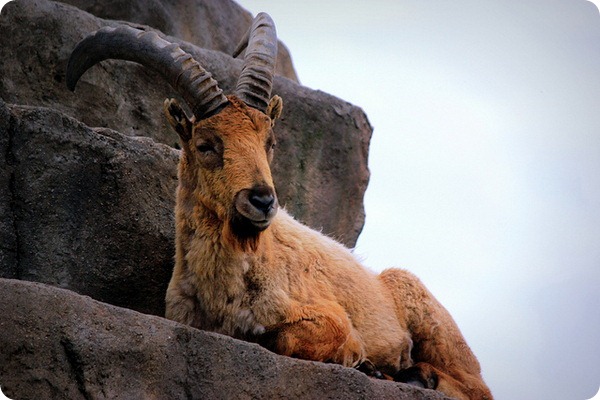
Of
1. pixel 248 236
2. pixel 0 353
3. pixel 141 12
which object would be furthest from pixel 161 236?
pixel 141 12

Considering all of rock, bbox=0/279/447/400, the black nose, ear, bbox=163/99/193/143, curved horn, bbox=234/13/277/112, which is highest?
curved horn, bbox=234/13/277/112

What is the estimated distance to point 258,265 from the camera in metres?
8.71

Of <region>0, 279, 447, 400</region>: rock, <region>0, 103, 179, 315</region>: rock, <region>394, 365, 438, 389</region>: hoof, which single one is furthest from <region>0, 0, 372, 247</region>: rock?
<region>0, 279, 447, 400</region>: rock

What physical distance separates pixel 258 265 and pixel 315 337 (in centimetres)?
83

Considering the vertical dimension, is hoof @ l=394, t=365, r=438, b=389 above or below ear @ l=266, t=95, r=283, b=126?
below

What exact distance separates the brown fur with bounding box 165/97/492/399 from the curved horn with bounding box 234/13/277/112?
0.21 metres

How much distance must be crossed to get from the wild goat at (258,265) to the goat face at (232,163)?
0.04ft

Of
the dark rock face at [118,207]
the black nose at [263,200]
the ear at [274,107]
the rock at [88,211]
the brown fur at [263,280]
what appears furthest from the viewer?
the ear at [274,107]

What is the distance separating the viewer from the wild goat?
848 centimetres

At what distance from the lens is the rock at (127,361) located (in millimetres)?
6250

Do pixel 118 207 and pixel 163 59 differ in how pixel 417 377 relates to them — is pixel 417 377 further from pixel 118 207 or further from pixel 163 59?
pixel 163 59

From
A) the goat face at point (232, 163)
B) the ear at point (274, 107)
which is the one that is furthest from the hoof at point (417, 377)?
the ear at point (274, 107)

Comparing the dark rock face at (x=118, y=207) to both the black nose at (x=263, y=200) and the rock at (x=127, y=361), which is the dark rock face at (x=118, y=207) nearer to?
the rock at (x=127, y=361)

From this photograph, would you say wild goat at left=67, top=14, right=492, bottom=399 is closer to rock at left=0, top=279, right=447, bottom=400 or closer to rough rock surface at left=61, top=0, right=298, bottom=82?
rock at left=0, top=279, right=447, bottom=400
